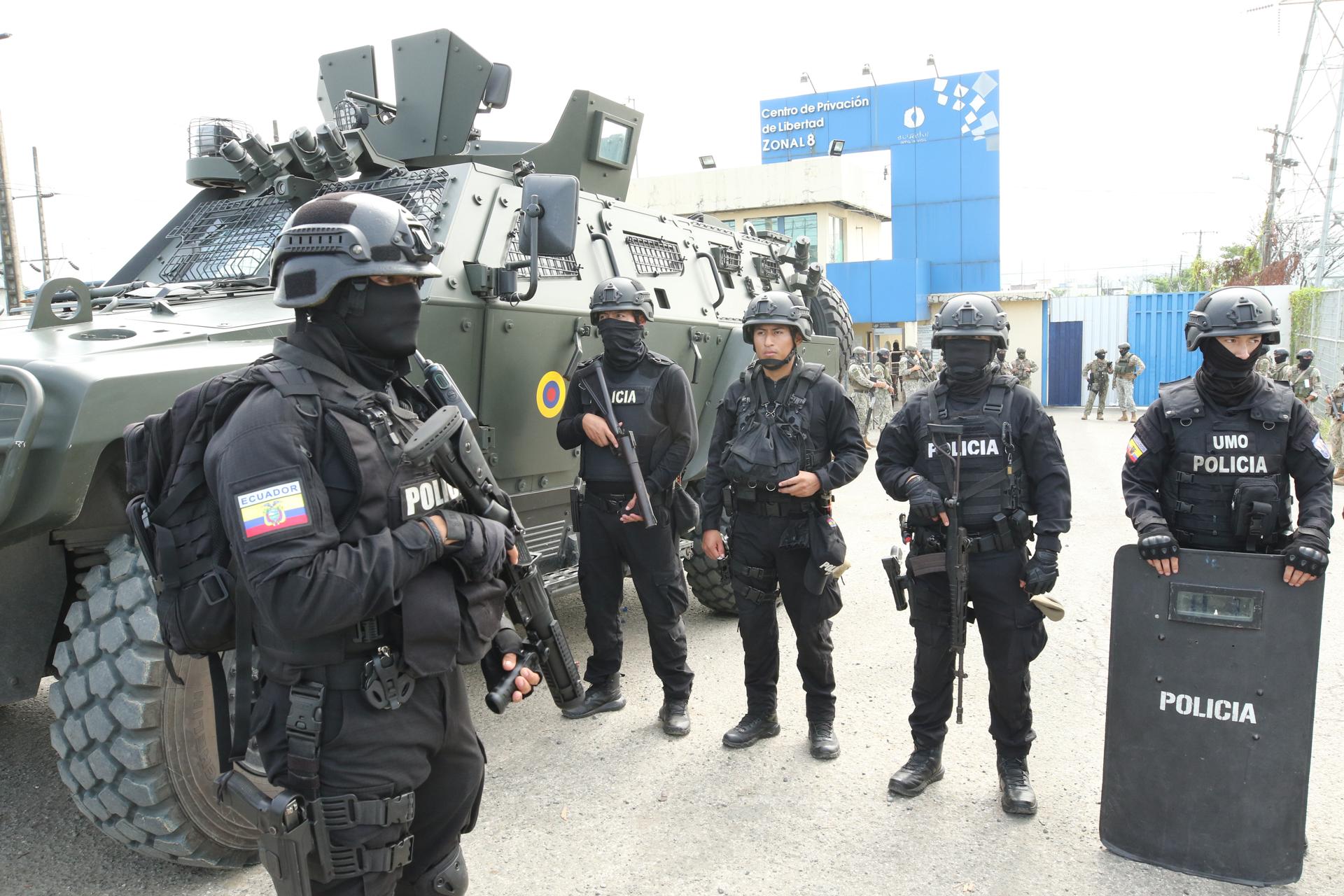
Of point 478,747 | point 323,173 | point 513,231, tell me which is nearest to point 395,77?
point 323,173

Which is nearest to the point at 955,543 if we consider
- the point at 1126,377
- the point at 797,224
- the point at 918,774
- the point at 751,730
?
the point at 918,774

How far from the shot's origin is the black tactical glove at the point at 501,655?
2381 millimetres

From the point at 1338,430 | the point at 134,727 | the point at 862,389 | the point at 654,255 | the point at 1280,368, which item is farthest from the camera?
the point at 862,389

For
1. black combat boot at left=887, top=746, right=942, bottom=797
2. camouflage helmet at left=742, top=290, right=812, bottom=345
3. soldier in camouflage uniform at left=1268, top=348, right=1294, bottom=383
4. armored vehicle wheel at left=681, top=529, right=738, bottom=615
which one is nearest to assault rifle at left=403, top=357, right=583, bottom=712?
black combat boot at left=887, top=746, right=942, bottom=797

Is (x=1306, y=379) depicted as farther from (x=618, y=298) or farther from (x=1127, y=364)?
(x=618, y=298)

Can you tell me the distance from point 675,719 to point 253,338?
229 centimetres

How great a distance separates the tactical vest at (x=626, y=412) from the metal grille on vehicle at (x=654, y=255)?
1.21 m

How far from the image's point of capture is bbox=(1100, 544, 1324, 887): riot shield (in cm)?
312

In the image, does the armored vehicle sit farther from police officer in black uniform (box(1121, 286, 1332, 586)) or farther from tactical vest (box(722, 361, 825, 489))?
police officer in black uniform (box(1121, 286, 1332, 586))

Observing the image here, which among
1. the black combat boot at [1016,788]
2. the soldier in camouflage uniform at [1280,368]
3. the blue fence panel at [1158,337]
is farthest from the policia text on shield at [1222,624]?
the blue fence panel at [1158,337]

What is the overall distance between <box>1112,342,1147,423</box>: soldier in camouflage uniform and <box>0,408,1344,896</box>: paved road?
657 inches

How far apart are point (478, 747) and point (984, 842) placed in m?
1.91

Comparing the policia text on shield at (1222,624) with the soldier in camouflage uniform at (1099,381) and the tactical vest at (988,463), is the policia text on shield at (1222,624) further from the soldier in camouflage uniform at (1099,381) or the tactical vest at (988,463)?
the soldier in camouflage uniform at (1099,381)

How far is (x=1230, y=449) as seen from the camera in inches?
136
